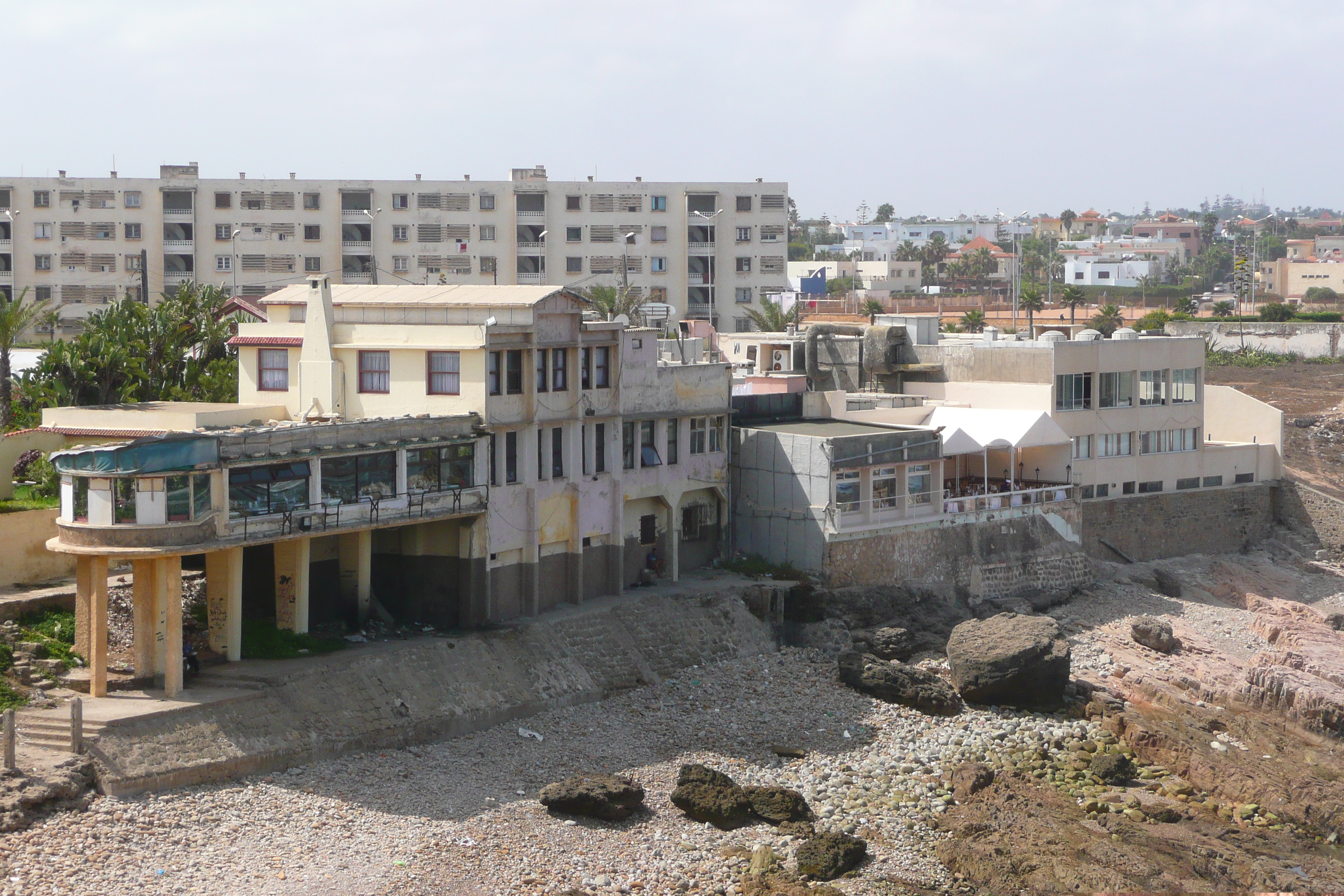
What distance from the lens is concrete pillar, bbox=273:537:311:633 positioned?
36531mm

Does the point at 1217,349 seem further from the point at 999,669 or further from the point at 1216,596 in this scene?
the point at 999,669

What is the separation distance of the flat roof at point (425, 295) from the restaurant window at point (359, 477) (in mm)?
4667

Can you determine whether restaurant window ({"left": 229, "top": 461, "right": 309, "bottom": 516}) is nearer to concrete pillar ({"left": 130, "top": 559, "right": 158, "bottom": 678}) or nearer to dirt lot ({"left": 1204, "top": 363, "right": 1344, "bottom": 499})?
concrete pillar ({"left": 130, "top": 559, "right": 158, "bottom": 678})

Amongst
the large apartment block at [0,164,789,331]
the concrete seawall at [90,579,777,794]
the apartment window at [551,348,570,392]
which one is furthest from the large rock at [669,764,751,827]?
the large apartment block at [0,164,789,331]

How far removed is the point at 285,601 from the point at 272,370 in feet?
26.4

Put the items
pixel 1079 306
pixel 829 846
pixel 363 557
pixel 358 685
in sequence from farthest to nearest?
1. pixel 1079 306
2. pixel 363 557
3. pixel 358 685
4. pixel 829 846

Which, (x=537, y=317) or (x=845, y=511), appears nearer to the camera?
(x=537, y=317)

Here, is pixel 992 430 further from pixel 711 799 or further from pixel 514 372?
pixel 711 799

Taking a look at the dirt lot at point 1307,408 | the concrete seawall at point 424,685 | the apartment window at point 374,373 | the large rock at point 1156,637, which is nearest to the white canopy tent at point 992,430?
the large rock at point 1156,637

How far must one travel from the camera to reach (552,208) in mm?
84062

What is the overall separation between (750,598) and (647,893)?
16363 millimetres

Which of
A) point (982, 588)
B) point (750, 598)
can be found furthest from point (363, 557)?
point (982, 588)

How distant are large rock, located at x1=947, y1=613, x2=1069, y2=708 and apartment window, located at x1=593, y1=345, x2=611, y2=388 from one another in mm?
11718

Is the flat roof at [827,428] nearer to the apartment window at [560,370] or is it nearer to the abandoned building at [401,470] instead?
the abandoned building at [401,470]
